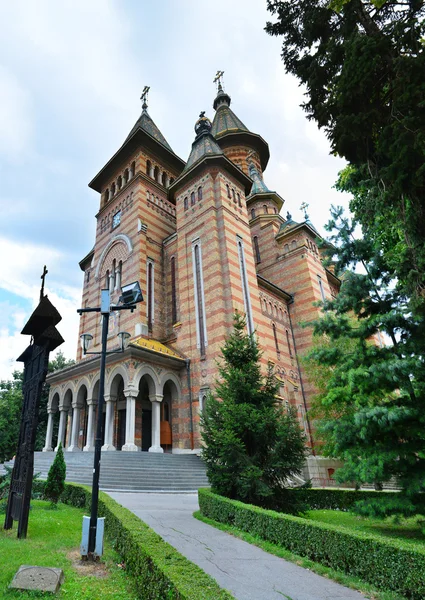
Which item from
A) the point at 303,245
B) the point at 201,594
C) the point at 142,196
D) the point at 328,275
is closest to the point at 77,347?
the point at 142,196

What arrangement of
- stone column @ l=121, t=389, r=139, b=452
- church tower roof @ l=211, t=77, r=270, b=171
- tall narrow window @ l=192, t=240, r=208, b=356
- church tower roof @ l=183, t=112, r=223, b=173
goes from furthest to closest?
church tower roof @ l=211, t=77, r=270, b=171
church tower roof @ l=183, t=112, r=223, b=173
tall narrow window @ l=192, t=240, r=208, b=356
stone column @ l=121, t=389, r=139, b=452

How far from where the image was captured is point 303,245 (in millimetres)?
29109

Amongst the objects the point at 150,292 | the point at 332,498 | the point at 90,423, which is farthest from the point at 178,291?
the point at 332,498

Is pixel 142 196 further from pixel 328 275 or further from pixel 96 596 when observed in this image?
pixel 96 596

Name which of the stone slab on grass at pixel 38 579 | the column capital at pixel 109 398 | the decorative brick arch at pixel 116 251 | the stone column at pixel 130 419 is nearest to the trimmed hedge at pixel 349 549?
the stone slab on grass at pixel 38 579

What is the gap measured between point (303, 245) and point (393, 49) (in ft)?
69.4

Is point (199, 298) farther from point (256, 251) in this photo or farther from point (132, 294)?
point (132, 294)

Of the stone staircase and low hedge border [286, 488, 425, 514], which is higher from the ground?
the stone staircase

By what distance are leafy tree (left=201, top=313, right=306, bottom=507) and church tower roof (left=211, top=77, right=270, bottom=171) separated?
3610 cm

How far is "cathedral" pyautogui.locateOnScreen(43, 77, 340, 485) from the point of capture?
20438 mm

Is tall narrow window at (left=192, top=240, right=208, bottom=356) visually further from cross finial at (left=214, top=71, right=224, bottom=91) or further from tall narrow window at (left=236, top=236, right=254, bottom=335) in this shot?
cross finial at (left=214, top=71, right=224, bottom=91)

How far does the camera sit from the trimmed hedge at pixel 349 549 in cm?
453

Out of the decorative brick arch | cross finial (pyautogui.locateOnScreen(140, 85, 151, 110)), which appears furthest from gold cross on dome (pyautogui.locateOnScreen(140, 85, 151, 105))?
the decorative brick arch

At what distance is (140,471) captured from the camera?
51.1 ft
